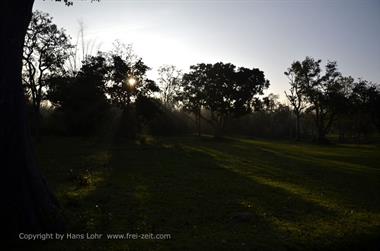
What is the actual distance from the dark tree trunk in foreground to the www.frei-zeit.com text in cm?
18

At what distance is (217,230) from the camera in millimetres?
9539

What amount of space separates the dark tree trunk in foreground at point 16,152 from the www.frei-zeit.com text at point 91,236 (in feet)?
0.60

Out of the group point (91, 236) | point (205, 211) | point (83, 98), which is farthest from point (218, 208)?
point (83, 98)

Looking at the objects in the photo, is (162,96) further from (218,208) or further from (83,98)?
(218,208)

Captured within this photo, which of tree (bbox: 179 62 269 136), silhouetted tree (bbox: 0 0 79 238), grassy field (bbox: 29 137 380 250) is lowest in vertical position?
grassy field (bbox: 29 137 380 250)

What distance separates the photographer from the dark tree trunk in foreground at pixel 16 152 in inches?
323

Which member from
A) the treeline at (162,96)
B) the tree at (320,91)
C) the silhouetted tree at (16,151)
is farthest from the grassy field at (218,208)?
the tree at (320,91)

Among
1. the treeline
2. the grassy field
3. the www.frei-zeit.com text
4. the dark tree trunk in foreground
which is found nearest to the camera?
the www.frei-zeit.com text

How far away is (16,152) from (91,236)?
275cm

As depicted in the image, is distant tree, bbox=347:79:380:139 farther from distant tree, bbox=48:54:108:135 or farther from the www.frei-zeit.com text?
the www.frei-zeit.com text

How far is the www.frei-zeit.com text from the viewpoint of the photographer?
8.04 metres

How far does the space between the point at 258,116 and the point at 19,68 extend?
86.9 metres

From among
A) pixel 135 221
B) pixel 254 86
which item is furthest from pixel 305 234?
pixel 254 86

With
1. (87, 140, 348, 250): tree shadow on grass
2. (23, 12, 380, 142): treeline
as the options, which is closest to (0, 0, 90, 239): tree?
(87, 140, 348, 250): tree shadow on grass
